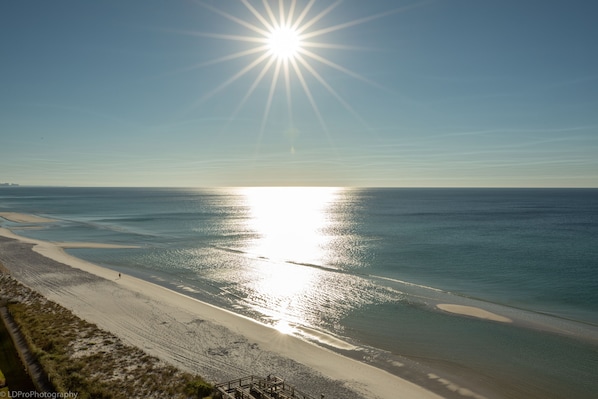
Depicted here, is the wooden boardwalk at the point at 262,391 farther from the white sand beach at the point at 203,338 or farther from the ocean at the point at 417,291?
the ocean at the point at 417,291

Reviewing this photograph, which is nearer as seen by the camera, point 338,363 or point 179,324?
point 338,363

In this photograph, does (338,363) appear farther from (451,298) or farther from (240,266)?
(240,266)

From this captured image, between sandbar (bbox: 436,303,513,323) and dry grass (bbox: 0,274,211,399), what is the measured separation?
28.1m

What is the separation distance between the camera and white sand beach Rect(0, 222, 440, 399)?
2362 centimetres

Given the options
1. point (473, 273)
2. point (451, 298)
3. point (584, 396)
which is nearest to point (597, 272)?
point (473, 273)

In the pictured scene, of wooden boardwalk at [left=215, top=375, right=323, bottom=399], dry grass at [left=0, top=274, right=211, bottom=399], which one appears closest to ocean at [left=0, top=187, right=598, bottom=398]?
wooden boardwalk at [left=215, top=375, right=323, bottom=399]

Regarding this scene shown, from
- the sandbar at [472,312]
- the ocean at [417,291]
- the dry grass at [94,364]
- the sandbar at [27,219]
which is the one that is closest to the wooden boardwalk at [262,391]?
the dry grass at [94,364]

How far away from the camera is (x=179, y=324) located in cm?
3253

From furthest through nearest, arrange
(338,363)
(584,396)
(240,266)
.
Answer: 1. (240,266)
2. (338,363)
3. (584,396)

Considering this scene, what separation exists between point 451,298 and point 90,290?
143 ft

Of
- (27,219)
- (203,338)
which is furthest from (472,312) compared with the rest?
(27,219)

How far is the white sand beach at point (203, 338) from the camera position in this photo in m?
23.6

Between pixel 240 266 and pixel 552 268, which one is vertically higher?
pixel 552 268

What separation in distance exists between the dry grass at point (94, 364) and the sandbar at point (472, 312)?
92.3 ft
